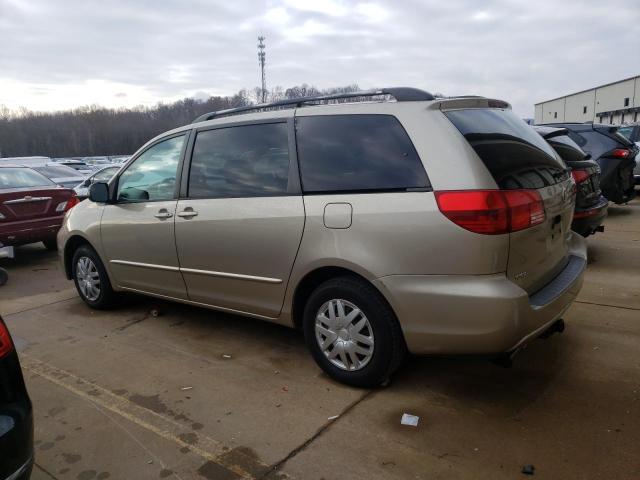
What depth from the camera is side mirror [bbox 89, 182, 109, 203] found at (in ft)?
15.4

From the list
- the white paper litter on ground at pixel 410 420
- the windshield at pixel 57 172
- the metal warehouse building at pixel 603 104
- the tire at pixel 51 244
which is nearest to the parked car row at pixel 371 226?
the white paper litter on ground at pixel 410 420

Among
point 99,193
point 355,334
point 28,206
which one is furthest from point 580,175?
point 28,206

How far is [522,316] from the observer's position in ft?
8.89

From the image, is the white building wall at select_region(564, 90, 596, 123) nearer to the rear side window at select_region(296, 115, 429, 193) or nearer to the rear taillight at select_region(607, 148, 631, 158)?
the rear taillight at select_region(607, 148, 631, 158)

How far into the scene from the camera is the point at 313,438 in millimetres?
2801

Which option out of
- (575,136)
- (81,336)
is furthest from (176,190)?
(575,136)

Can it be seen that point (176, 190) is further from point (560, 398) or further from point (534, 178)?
point (560, 398)

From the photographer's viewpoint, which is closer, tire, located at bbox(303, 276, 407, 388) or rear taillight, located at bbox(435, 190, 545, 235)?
rear taillight, located at bbox(435, 190, 545, 235)

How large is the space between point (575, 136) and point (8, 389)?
8.27 m

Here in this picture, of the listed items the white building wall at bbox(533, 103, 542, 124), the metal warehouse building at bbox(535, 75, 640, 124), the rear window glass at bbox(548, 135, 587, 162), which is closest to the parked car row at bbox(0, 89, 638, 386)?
the rear window glass at bbox(548, 135, 587, 162)

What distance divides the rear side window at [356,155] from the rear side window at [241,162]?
19 centimetres

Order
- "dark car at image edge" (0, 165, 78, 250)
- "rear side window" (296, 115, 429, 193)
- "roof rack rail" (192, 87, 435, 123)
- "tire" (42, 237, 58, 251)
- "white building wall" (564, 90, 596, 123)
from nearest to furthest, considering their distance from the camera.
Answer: "rear side window" (296, 115, 429, 193) → "roof rack rail" (192, 87, 435, 123) → "dark car at image edge" (0, 165, 78, 250) → "tire" (42, 237, 58, 251) → "white building wall" (564, 90, 596, 123)

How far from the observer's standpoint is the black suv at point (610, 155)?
7688mm

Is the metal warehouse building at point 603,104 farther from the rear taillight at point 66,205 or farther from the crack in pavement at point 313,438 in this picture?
the crack in pavement at point 313,438
